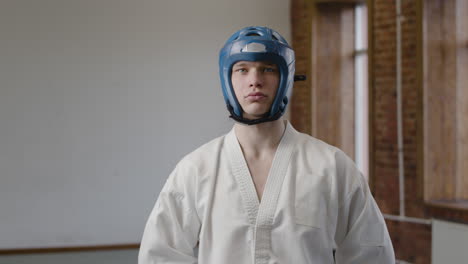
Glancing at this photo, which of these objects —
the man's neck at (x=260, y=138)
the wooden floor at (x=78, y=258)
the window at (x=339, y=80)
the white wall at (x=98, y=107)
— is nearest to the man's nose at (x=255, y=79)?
the man's neck at (x=260, y=138)

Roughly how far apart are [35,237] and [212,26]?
2.98m

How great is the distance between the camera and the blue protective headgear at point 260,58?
6.34ft

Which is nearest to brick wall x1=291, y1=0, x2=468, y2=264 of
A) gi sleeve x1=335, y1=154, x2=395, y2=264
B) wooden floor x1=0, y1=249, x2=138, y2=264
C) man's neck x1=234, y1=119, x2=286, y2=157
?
wooden floor x1=0, y1=249, x2=138, y2=264

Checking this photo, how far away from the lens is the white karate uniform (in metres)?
1.87

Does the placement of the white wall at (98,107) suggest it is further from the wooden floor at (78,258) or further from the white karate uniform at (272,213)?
the white karate uniform at (272,213)

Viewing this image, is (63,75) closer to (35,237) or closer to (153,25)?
(153,25)

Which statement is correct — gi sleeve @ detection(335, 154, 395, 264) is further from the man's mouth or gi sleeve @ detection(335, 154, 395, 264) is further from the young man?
the man's mouth

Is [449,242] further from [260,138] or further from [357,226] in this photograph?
[260,138]

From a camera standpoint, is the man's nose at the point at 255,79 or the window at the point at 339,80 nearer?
the man's nose at the point at 255,79

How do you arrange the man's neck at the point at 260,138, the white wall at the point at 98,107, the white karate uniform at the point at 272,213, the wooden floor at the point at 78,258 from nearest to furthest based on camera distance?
the white karate uniform at the point at 272,213 → the man's neck at the point at 260,138 → the wooden floor at the point at 78,258 → the white wall at the point at 98,107

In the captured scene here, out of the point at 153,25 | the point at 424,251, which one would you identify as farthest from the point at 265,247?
the point at 153,25

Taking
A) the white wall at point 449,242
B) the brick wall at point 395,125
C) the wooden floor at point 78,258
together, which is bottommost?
the wooden floor at point 78,258

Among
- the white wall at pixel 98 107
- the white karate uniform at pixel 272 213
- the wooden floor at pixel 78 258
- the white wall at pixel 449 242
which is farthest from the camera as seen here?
the white wall at pixel 98 107

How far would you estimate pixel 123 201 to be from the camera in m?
6.67
